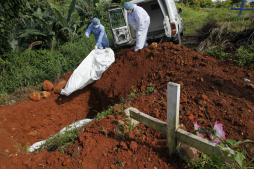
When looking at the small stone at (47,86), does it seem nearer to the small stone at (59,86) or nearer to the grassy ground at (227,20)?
the small stone at (59,86)

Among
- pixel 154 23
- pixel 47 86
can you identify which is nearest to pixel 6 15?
pixel 47 86

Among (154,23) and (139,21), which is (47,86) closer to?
(139,21)

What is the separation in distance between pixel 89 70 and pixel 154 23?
402 centimetres

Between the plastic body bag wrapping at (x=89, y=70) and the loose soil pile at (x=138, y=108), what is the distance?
233 millimetres

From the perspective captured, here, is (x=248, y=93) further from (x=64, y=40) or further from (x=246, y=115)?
(x=64, y=40)

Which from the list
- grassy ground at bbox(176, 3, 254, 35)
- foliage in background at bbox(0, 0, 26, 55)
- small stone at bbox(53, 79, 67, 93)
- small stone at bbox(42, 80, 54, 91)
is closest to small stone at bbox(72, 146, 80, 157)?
small stone at bbox(53, 79, 67, 93)

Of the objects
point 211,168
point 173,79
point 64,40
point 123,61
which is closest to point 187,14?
point 64,40

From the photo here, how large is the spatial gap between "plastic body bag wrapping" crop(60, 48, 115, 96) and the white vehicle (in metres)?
1.41

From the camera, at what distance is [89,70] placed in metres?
4.48

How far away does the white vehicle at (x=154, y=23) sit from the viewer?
4.94m

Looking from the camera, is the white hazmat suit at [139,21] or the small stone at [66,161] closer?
the small stone at [66,161]

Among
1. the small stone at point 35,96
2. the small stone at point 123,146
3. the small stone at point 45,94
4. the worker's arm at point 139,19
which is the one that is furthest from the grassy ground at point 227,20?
the small stone at point 35,96

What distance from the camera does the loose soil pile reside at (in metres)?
1.90

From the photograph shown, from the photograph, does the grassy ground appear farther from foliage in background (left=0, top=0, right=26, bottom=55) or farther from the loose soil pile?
foliage in background (left=0, top=0, right=26, bottom=55)
